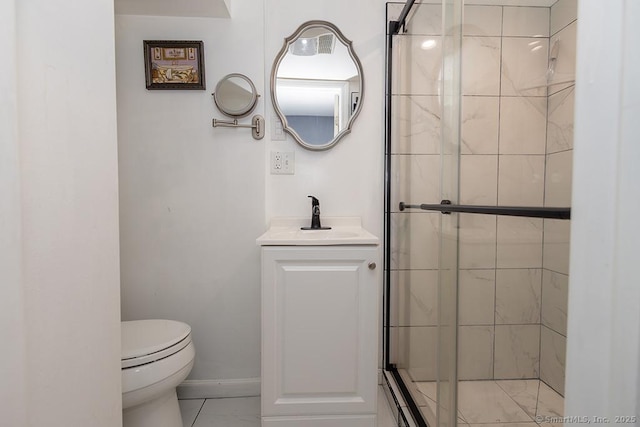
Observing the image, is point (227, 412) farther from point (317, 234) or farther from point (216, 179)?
point (216, 179)

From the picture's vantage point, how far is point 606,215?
16.6 inches

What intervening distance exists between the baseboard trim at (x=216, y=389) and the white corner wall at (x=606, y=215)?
4.97 feet

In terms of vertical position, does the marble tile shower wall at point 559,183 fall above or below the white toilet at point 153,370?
above

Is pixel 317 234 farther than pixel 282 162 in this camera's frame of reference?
No

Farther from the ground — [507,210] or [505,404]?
[507,210]

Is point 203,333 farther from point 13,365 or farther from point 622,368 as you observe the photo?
point 622,368

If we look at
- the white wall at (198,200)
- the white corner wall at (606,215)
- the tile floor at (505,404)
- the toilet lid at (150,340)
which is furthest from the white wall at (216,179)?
the white corner wall at (606,215)

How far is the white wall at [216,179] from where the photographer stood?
158cm

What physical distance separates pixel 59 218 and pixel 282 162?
109 cm

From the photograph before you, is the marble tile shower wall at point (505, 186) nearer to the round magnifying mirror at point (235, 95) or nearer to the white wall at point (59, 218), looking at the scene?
the round magnifying mirror at point (235, 95)

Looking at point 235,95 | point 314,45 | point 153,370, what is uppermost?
point 314,45

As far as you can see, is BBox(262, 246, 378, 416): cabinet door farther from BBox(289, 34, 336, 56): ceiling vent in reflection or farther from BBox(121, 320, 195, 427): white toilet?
BBox(289, 34, 336, 56): ceiling vent in reflection

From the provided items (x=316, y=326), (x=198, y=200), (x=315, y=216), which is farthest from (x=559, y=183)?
(x=198, y=200)

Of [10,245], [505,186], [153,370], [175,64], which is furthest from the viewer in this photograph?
[175,64]
